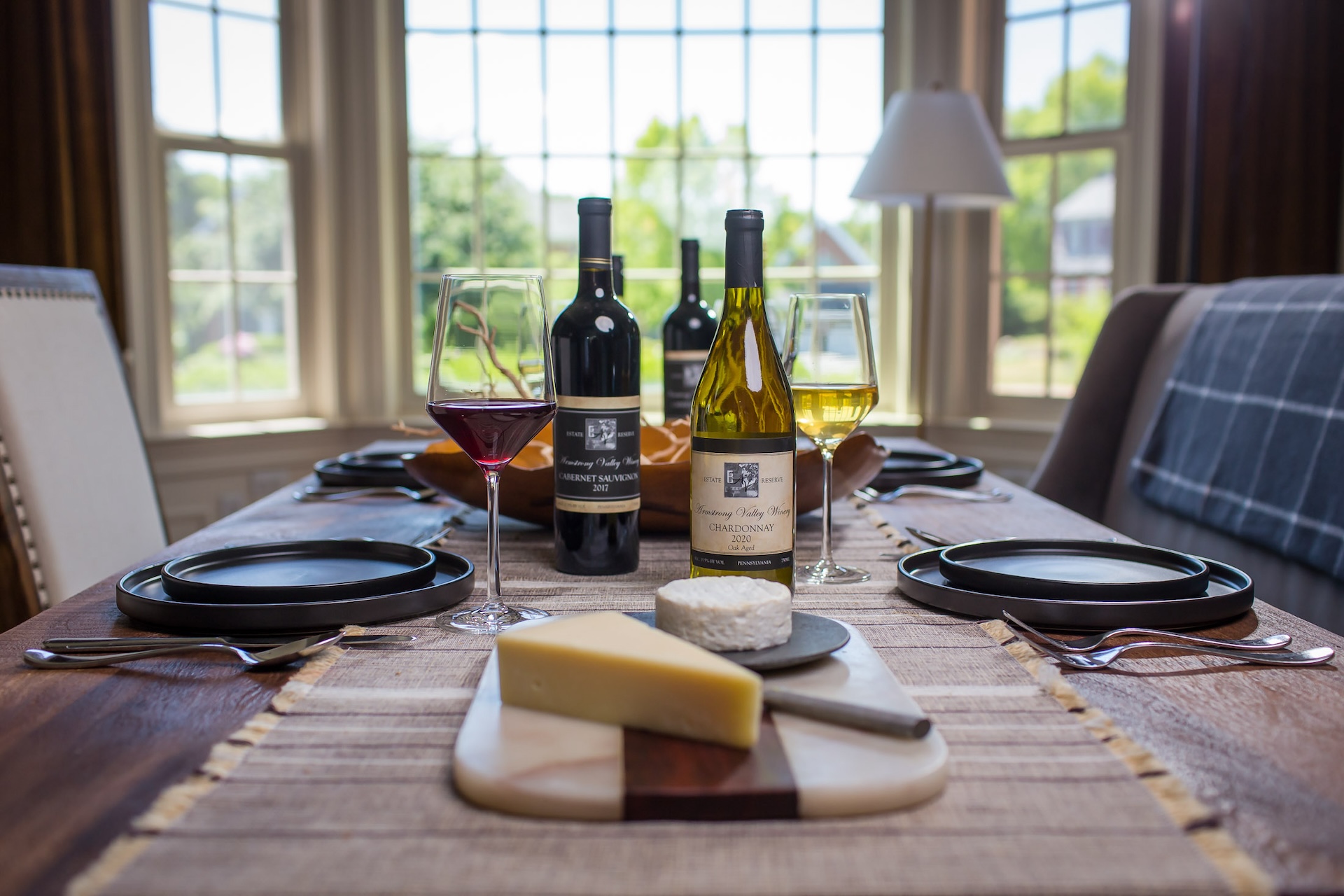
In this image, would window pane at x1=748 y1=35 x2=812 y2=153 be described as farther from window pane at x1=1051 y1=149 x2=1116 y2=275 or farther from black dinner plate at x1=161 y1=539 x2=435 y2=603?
black dinner plate at x1=161 y1=539 x2=435 y2=603

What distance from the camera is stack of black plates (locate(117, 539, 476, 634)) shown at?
2.66 feet

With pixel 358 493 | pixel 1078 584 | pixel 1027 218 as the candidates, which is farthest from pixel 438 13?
pixel 1078 584

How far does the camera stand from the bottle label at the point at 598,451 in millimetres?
997

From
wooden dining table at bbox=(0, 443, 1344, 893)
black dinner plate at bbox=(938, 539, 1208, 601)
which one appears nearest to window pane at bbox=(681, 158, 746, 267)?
black dinner plate at bbox=(938, 539, 1208, 601)

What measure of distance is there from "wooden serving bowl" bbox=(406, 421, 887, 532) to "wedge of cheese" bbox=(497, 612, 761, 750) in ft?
1.96

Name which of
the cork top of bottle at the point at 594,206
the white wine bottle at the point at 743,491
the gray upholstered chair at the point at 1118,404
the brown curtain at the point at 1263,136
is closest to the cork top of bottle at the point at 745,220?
the white wine bottle at the point at 743,491

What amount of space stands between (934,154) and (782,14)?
1.04 m

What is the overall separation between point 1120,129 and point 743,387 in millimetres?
2918

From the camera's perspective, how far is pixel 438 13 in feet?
12.3

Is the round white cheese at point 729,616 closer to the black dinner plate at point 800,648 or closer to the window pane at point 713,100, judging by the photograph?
the black dinner plate at point 800,648

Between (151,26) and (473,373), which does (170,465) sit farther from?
(473,373)

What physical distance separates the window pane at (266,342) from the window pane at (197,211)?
0.50 feet

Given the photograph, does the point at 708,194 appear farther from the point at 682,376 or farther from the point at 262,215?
the point at 682,376

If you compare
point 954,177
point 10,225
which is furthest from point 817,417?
point 10,225
